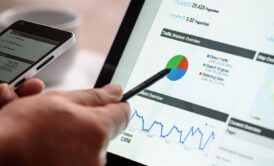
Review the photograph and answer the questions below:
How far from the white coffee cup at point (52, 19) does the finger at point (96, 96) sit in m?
0.27

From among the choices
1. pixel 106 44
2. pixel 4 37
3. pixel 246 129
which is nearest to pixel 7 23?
pixel 4 37

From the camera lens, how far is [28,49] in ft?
1.66

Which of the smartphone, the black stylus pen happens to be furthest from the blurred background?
the black stylus pen

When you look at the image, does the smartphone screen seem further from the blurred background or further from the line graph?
the blurred background

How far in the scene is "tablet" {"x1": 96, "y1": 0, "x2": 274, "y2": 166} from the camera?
1.42ft

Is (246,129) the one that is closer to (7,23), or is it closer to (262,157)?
(262,157)

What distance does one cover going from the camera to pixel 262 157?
424 millimetres

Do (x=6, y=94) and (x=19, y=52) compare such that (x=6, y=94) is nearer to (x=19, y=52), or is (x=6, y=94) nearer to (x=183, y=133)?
(x=19, y=52)

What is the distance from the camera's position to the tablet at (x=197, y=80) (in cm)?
43

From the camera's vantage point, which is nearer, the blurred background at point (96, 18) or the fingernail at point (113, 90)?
the fingernail at point (113, 90)

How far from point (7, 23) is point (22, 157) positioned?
1.12 feet

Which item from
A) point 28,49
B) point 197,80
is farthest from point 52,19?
point 197,80

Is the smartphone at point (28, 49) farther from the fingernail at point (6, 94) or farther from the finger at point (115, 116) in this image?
the finger at point (115, 116)

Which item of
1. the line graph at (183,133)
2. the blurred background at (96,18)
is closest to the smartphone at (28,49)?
the line graph at (183,133)
